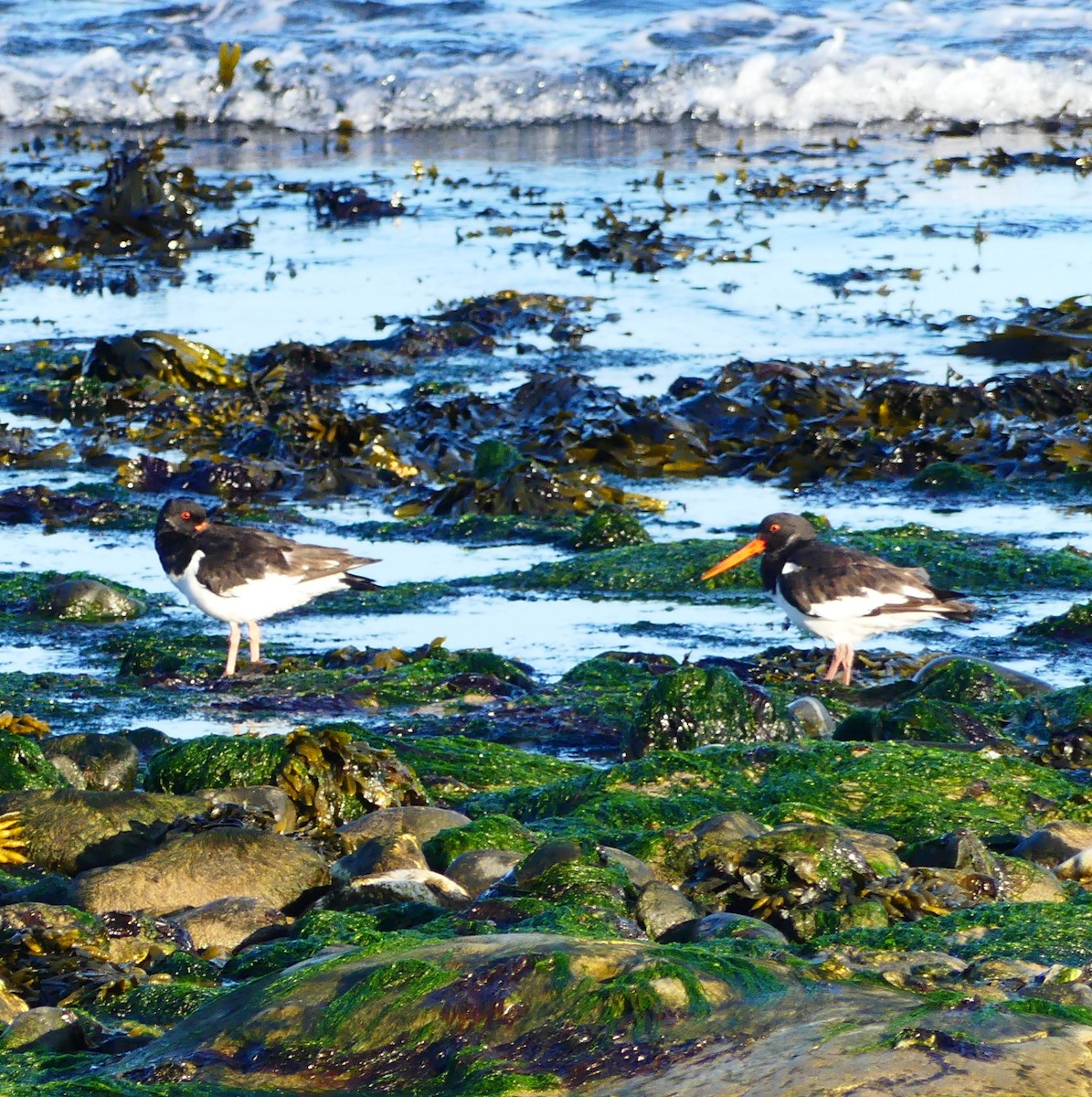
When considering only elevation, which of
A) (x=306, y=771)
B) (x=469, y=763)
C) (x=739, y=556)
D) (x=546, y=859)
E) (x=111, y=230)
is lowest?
(x=469, y=763)

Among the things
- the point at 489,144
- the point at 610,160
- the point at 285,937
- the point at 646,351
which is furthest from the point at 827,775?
the point at 489,144

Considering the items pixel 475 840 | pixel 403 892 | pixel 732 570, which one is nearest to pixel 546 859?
pixel 403 892

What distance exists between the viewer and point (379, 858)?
505 centimetres

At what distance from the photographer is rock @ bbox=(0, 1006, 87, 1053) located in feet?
13.0

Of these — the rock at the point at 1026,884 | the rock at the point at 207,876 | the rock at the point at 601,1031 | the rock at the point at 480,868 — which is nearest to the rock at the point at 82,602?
the rock at the point at 207,876

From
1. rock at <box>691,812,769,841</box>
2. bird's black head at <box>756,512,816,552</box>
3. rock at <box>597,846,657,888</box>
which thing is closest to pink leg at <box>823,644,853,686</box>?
bird's black head at <box>756,512,816,552</box>

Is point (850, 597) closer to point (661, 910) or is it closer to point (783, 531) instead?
point (783, 531)

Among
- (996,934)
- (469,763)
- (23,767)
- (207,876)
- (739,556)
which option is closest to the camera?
(996,934)

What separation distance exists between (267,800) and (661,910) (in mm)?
1592

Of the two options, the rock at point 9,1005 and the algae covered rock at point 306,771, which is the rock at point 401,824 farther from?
the rock at point 9,1005

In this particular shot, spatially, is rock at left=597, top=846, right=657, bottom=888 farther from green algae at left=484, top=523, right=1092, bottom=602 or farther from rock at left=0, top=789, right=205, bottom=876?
green algae at left=484, top=523, right=1092, bottom=602

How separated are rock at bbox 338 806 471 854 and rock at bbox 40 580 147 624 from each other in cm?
346

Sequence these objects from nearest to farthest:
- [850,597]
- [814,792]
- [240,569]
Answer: [814,792] < [850,597] < [240,569]

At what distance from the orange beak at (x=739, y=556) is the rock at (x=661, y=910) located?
4081 millimetres
